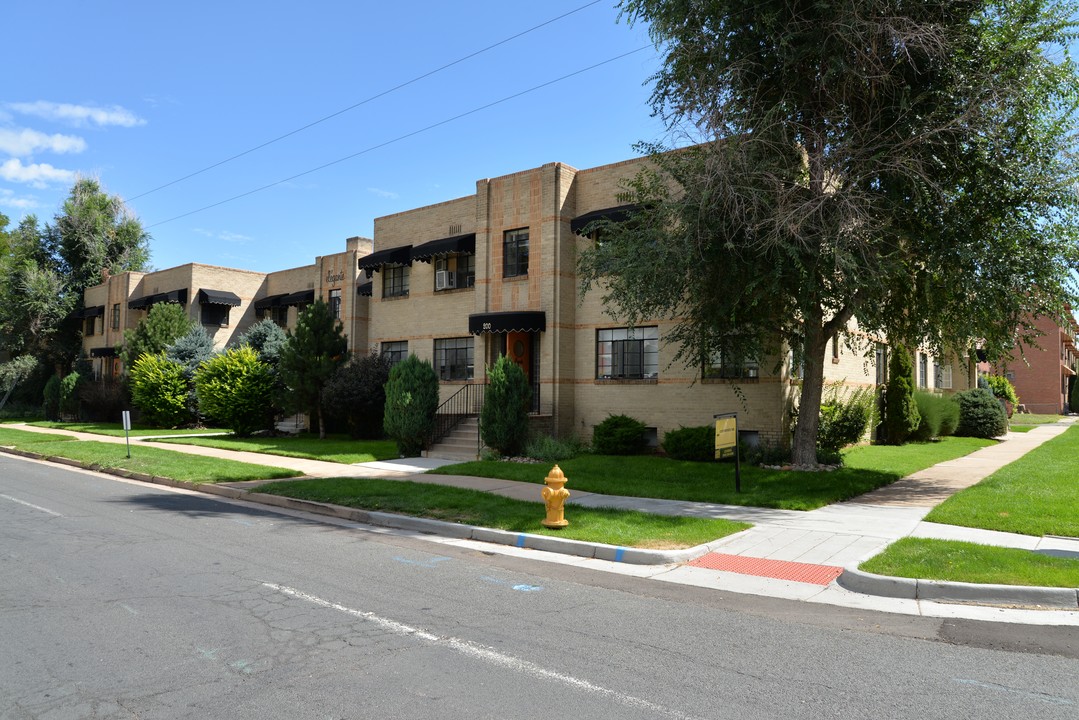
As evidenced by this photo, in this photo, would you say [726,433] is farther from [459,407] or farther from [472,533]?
[459,407]

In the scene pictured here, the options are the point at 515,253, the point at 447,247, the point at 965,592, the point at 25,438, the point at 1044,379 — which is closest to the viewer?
the point at 965,592

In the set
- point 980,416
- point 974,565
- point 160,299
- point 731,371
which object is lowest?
point 974,565

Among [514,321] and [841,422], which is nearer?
[841,422]

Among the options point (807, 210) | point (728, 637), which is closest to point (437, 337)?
point (807, 210)

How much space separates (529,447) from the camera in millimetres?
18703

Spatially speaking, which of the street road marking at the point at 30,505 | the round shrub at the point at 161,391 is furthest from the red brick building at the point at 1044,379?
the street road marking at the point at 30,505

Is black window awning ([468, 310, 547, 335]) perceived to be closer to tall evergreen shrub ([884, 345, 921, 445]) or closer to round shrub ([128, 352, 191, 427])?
tall evergreen shrub ([884, 345, 921, 445])

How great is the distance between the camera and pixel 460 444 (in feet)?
67.8

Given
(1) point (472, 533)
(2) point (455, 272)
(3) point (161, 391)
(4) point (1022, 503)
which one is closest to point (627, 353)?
(2) point (455, 272)

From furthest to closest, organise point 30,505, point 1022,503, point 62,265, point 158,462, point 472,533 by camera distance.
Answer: point 62,265, point 158,462, point 30,505, point 1022,503, point 472,533

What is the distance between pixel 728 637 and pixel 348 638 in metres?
2.88

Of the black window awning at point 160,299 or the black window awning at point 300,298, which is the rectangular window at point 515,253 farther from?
the black window awning at point 160,299

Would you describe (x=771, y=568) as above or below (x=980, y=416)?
below

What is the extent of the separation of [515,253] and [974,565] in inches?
642
